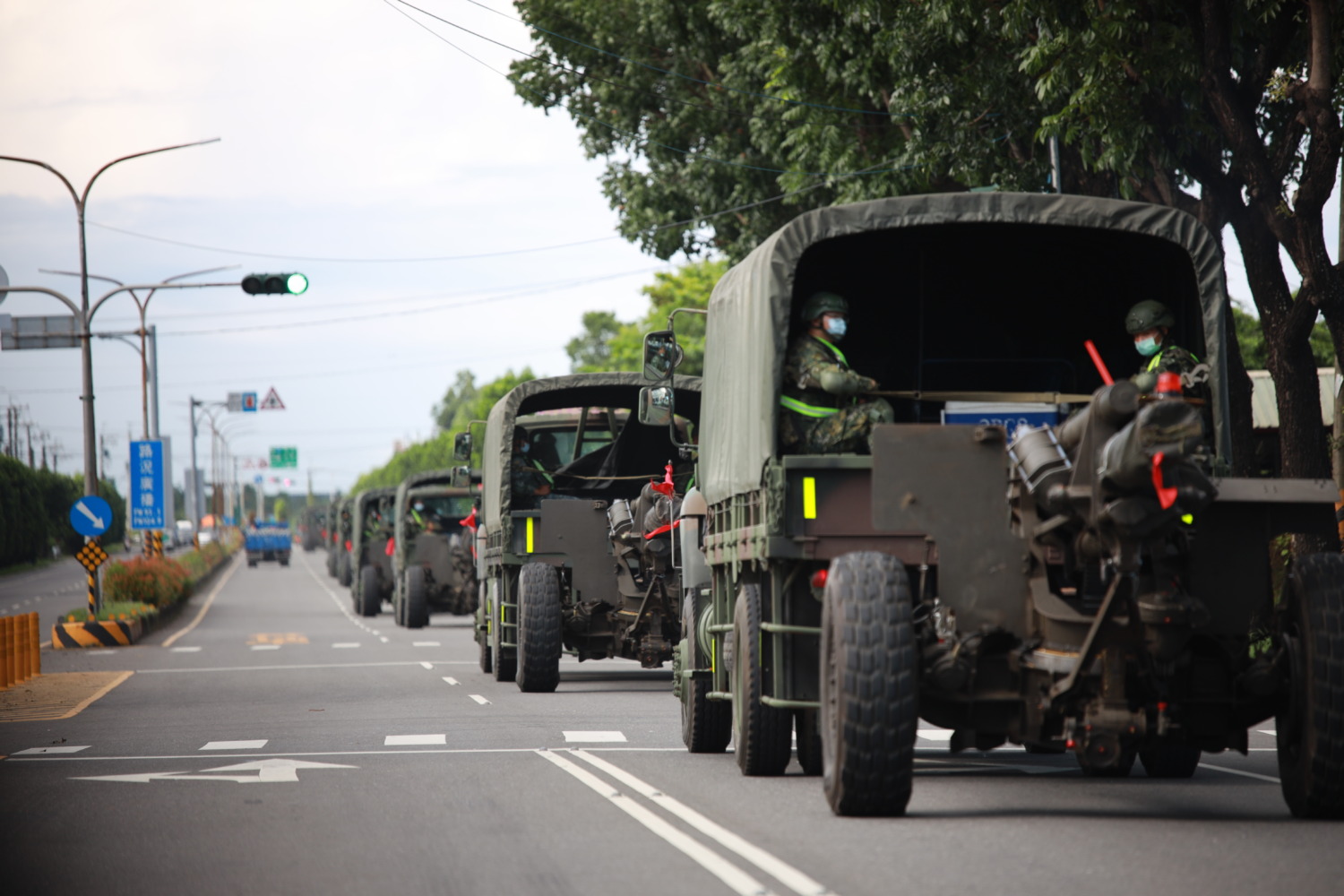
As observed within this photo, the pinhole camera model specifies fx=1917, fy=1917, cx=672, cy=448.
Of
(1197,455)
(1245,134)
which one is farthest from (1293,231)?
(1197,455)

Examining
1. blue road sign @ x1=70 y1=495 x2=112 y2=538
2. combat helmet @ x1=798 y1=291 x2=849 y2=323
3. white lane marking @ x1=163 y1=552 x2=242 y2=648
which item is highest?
combat helmet @ x1=798 y1=291 x2=849 y2=323

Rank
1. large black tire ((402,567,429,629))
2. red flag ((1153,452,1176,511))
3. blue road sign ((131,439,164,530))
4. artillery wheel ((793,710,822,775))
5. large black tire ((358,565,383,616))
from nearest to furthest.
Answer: red flag ((1153,452,1176,511)), artillery wheel ((793,710,822,775)), large black tire ((402,567,429,629)), blue road sign ((131,439,164,530)), large black tire ((358,565,383,616))

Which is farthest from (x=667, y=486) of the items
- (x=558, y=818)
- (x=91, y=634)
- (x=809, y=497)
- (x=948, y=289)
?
(x=91, y=634)

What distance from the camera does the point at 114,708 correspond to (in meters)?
18.7

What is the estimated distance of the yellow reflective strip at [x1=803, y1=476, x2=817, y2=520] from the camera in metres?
9.77

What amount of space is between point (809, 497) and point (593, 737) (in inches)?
203

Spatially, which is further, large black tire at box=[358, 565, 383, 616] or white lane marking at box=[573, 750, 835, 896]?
large black tire at box=[358, 565, 383, 616]

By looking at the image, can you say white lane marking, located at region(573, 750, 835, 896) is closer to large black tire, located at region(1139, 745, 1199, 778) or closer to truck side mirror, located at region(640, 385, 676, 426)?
truck side mirror, located at region(640, 385, 676, 426)

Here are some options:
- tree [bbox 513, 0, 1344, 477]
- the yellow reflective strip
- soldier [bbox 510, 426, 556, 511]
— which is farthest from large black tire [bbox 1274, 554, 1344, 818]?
soldier [bbox 510, 426, 556, 511]

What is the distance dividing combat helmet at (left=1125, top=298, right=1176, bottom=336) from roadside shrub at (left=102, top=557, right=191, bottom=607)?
101 feet

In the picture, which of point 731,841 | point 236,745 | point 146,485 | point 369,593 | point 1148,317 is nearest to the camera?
point 731,841

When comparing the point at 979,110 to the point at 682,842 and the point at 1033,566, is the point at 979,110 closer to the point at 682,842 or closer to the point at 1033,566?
the point at 1033,566

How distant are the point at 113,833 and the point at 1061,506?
16.0 ft

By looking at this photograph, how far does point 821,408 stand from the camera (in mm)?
10531
